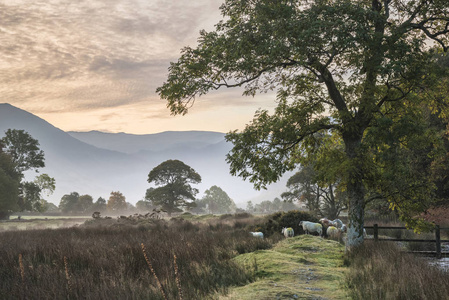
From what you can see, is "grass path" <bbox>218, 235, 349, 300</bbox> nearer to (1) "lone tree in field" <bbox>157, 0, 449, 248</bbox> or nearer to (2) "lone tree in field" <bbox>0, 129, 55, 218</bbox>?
(1) "lone tree in field" <bbox>157, 0, 449, 248</bbox>

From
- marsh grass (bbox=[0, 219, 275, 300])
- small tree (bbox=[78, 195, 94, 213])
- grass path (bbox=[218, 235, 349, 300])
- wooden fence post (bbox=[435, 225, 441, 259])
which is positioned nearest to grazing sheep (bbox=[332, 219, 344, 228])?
wooden fence post (bbox=[435, 225, 441, 259])

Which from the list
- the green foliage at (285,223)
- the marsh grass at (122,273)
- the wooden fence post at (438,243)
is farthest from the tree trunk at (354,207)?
the green foliage at (285,223)

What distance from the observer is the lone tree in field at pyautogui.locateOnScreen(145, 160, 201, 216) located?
58.2m

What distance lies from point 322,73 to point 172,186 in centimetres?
4865

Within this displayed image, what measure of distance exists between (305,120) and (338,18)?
12.0 ft

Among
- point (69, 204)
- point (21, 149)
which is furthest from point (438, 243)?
point (69, 204)

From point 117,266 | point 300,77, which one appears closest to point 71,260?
point 117,266

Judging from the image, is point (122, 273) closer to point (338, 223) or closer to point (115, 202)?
point (338, 223)

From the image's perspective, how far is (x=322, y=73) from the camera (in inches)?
477

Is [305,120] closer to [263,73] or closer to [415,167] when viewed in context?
[263,73]

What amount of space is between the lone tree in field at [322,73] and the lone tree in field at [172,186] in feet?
151

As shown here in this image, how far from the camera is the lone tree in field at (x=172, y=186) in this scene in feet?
191

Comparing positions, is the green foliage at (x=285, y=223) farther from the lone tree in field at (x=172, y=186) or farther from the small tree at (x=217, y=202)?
the small tree at (x=217, y=202)

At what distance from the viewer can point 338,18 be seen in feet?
33.2
